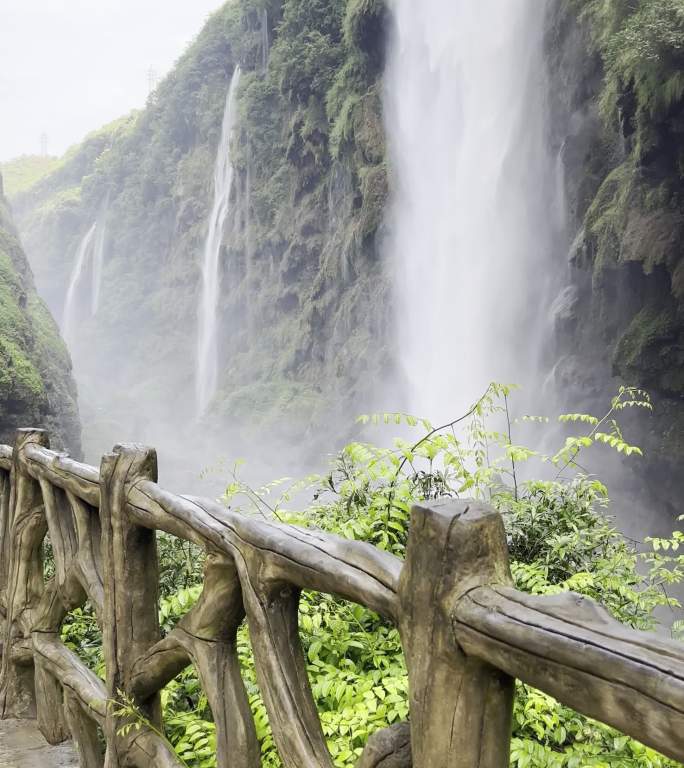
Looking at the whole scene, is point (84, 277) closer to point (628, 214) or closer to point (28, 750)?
point (628, 214)

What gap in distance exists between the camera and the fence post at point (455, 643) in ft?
3.50

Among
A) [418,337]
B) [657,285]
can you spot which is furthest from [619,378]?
[418,337]

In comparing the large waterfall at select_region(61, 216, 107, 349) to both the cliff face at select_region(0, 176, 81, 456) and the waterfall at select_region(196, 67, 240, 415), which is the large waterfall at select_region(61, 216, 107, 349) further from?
the cliff face at select_region(0, 176, 81, 456)

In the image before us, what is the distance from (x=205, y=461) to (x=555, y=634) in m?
28.2

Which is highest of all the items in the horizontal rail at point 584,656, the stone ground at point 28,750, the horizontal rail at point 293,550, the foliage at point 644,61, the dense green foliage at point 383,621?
the foliage at point 644,61

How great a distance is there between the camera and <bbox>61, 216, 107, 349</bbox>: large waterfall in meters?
49.2

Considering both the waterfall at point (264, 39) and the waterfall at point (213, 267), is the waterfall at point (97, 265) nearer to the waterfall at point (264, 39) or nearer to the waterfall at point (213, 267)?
the waterfall at point (213, 267)

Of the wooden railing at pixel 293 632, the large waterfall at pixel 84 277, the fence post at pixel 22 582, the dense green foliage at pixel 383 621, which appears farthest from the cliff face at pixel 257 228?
the wooden railing at pixel 293 632

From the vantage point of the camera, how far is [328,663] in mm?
2748

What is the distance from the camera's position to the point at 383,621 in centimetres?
307

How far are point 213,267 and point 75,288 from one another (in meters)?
19.8

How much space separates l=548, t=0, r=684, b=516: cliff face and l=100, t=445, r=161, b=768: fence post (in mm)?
10793

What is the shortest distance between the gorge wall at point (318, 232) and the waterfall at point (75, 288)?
1.63m

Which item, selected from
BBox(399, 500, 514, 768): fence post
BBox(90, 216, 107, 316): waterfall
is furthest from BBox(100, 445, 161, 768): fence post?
BBox(90, 216, 107, 316): waterfall
